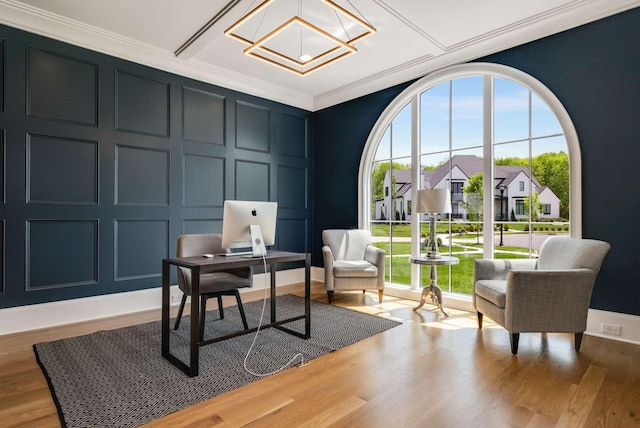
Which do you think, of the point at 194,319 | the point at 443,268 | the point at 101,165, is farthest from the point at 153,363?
the point at 443,268

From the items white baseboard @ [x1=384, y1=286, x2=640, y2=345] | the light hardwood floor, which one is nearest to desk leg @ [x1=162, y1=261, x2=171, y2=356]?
the light hardwood floor

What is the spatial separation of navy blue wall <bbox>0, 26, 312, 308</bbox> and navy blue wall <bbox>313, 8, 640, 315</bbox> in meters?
3.56

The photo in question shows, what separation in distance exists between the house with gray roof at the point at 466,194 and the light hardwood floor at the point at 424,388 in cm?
126

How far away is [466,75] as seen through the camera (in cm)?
381

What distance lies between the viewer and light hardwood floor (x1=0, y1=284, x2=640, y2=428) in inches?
67.1

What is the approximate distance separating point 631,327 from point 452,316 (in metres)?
1.36

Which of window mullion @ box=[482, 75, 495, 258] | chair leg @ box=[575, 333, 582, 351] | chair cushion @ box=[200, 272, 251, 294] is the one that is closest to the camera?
chair leg @ box=[575, 333, 582, 351]

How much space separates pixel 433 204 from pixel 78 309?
3653 millimetres

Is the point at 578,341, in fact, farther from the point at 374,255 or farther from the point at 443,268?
the point at 443,268

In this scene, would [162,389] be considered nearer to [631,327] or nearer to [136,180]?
[136,180]

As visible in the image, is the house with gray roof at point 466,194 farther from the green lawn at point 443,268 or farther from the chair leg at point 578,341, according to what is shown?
the chair leg at point 578,341

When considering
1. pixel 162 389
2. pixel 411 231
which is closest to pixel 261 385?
pixel 162 389

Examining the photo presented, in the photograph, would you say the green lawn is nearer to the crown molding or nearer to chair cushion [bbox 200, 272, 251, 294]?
chair cushion [bbox 200, 272, 251, 294]

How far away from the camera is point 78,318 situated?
10.7ft
